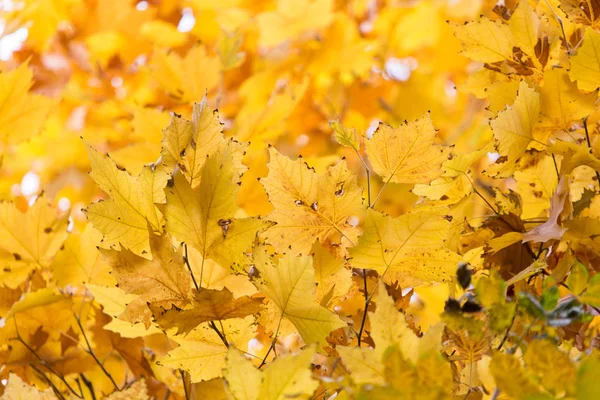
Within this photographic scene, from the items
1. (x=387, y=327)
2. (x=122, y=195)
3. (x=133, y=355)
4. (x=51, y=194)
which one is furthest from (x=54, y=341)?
(x=51, y=194)

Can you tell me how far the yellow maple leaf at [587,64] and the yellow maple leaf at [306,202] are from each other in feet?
0.47

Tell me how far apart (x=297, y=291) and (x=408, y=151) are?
0.11 m

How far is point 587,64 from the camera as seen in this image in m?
0.36

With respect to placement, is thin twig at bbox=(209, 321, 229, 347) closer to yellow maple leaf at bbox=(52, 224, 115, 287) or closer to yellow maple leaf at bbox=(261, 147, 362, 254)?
yellow maple leaf at bbox=(261, 147, 362, 254)

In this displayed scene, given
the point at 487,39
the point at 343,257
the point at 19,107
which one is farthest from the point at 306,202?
the point at 19,107

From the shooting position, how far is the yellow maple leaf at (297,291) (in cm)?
31

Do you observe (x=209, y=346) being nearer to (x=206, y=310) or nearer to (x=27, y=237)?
(x=206, y=310)

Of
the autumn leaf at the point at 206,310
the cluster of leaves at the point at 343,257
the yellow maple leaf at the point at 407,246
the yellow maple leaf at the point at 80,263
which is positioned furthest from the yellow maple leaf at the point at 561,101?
the yellow maple leaf at the point at 80,263

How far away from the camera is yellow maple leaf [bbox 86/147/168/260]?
342mm

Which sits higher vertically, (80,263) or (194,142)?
(194,142)

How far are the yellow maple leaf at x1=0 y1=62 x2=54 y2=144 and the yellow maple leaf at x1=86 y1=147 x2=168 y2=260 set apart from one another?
24 cm

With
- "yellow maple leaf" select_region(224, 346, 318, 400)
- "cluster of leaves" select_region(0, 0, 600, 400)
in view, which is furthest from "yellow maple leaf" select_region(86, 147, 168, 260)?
"yellow maple leaf" select_region(224, 346, 318, 400)

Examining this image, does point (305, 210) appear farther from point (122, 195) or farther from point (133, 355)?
point (133, 355)

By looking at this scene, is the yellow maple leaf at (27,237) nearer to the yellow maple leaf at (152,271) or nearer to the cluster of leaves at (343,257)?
the cluster of leaves at (343,257)
